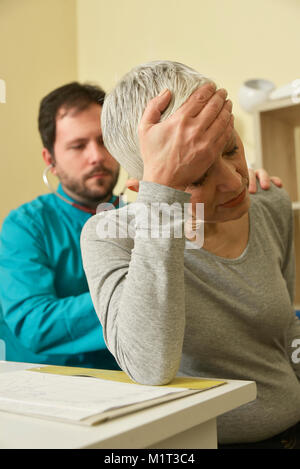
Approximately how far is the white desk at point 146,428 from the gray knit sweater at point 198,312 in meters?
0.09

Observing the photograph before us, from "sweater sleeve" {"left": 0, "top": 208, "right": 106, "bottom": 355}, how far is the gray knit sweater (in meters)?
0.38

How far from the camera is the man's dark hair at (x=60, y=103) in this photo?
54.2 inches

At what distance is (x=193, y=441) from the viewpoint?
1.51ft

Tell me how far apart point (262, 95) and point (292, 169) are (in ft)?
0.98

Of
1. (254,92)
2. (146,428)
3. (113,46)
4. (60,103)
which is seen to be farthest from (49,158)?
(146,428)

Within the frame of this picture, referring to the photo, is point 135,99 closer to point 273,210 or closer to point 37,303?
point 273,210

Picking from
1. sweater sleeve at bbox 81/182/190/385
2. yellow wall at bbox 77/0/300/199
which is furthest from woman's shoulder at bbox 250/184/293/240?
yellow wall at bbox 77/0/300/199

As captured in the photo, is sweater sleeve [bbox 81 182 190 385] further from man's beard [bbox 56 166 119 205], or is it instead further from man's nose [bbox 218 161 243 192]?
man's beard [bbox 56 166 119 205]

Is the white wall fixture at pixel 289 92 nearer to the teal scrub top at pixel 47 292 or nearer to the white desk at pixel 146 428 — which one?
the teal scrub top at pixel 47 292

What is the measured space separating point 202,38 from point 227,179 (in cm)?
148

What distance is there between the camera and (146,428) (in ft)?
1.28

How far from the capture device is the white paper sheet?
1.39ft
